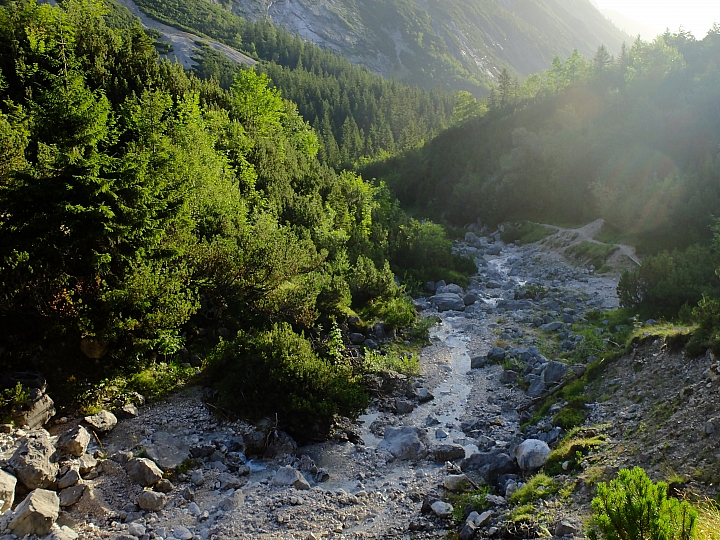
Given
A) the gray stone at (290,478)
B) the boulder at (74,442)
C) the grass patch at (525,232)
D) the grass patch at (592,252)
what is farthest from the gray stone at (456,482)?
the grass patch at (525,232)

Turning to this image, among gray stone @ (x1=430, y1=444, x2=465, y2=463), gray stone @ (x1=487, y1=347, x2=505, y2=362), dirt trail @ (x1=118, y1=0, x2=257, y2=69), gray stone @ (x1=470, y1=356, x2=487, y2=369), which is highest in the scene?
gray stone @ (x1=430, y1=444, x2=465, y2=463)

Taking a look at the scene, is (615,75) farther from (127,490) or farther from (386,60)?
(386,60)

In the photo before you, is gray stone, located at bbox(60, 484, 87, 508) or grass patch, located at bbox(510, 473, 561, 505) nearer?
gray stone, located at bbox(60, 484, 87, 508)

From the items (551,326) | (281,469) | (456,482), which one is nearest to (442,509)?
(456,482)

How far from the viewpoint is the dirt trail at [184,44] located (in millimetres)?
106625

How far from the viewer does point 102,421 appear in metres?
9.05

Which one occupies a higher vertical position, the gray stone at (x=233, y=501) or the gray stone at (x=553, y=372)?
the gray stone at (x=553, y=372)

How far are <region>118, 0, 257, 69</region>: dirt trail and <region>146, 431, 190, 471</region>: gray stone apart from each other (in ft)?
360

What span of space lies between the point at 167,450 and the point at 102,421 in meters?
1.37

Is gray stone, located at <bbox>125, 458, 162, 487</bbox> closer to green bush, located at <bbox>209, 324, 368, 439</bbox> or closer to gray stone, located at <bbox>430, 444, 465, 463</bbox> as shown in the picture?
green bush, located at <bbox>209, 324, 368, 439</bbox>

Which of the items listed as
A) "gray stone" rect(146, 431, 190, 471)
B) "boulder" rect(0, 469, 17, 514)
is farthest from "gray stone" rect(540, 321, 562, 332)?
"boulder" rect(0, 469, 17, 514)

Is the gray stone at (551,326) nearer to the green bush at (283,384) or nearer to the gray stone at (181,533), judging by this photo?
the green bush at (283,384)

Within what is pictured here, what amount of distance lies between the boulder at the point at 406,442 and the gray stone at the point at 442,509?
1.88 m

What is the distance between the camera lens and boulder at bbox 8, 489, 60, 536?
244 inches
